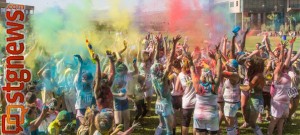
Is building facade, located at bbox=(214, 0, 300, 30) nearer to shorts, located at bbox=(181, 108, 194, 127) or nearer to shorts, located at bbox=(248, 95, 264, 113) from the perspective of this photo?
shorts, located at bbox=(248, 95, 264, 113)

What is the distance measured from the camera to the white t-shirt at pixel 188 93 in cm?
739

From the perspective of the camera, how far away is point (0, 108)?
11.0m

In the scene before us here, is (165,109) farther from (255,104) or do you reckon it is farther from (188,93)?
(255,104)

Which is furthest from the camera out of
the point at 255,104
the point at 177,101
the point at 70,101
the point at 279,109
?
Result: the point at 70,101

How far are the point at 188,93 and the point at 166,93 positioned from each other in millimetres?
570

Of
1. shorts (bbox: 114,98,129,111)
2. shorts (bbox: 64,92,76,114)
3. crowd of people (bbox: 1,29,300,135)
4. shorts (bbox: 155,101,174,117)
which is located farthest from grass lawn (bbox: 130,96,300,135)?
shorts (bbox: 155,101,174,117)

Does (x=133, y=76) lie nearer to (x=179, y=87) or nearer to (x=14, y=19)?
(x=179, y=87)

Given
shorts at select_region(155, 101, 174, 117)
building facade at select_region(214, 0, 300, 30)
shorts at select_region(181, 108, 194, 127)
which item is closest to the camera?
shorts at select_region(155, 101, 174, 117)

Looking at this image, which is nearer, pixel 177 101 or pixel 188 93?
pixel 188 93

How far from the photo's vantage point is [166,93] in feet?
23.2

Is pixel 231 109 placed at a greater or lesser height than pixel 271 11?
lesser

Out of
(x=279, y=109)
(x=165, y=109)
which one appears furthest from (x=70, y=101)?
(x=279, y=109)

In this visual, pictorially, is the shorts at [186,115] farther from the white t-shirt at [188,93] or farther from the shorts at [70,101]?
the shorts at [70,101]

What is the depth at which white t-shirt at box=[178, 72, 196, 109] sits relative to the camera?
739cm
